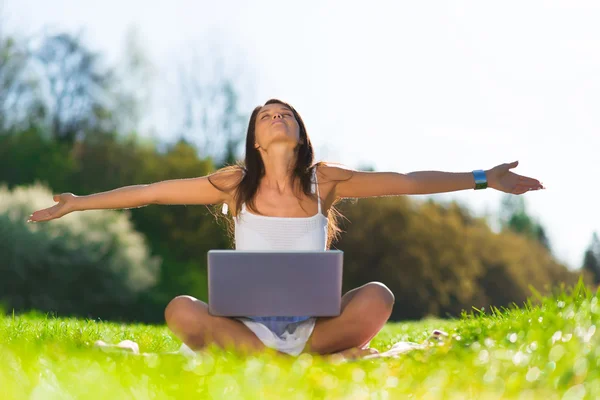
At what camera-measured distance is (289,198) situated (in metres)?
5.23

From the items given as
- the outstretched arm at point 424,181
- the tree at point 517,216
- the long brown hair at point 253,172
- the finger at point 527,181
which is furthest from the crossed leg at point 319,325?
the tree at point 517,216

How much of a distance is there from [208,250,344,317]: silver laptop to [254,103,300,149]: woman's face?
1240 mm

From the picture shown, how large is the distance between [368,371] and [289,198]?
72.0 inches

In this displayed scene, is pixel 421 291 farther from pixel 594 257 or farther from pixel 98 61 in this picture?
pixel 98 61

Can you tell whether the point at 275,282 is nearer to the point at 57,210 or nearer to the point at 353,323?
the point at 353,323

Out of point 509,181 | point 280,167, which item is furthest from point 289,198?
point 509,181

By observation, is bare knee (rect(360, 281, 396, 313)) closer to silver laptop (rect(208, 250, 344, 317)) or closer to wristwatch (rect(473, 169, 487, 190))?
silver laptop (rect(208, 250, 344, 317))

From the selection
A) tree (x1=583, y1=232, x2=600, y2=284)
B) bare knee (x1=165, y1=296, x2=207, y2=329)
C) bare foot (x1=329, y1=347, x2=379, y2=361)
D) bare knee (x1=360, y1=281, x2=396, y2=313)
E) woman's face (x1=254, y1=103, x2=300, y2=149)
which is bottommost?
Answer: tree (x1=583, y1=232, x2=600, y2=284)

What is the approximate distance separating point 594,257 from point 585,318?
2731cm

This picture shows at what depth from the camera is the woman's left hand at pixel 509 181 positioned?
5.30 meters

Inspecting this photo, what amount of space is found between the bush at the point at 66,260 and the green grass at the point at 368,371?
55.8 feet

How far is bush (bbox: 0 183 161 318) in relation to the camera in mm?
20344

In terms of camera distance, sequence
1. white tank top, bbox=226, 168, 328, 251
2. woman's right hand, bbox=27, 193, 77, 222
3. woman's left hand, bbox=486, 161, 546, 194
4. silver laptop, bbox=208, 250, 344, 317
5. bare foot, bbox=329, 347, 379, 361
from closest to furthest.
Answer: silver laptop, bbox=208, 250, 344, 317, bare foot, bbox=329, 347, 379, 361, white tank top, bbox=226, 168, 328, 251, woman's left hand, bbox=486, 161, 546, 194, woman's right hand, bbox=27, 193, 77, 222

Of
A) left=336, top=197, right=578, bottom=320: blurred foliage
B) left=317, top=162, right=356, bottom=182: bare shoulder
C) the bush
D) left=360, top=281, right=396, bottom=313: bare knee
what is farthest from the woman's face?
left=336, top=197, right=578, bottom=320: blurred foliage
